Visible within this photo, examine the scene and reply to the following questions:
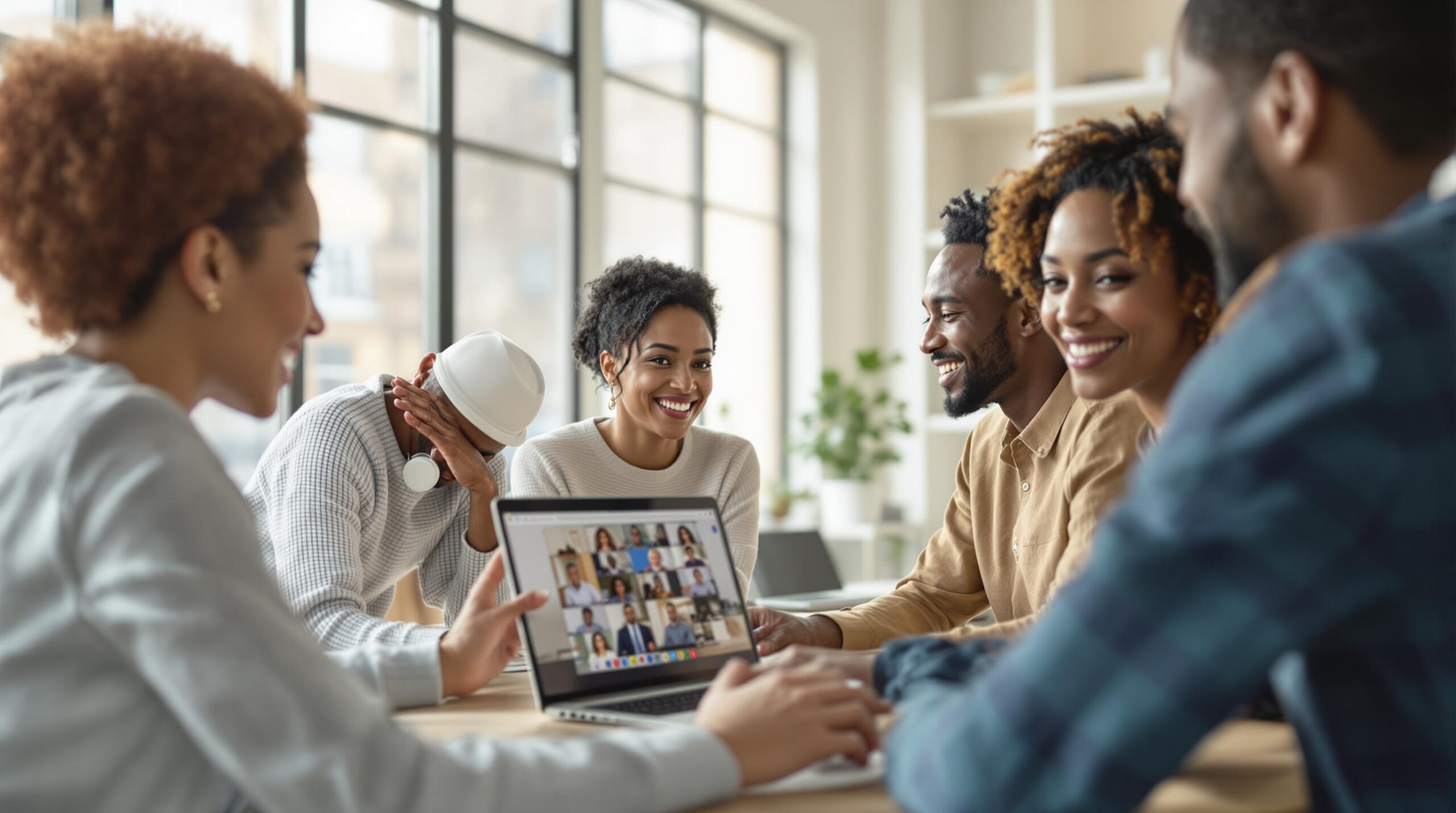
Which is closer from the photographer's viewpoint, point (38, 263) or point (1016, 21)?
point (38, 263)

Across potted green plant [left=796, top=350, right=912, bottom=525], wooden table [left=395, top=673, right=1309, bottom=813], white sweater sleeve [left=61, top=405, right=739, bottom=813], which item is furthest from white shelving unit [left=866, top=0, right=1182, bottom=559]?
white sweater sleeve [left=61, top=405, right=739, bottom=813]

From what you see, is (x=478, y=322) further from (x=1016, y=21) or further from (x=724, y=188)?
(x=1016, y=21)

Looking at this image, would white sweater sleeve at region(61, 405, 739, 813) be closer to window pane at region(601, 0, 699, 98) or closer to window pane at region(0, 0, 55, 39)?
window pane at region(0, 0, 55, 39)

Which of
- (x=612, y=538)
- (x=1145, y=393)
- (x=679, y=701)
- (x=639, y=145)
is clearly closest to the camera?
(x=679, y=701)

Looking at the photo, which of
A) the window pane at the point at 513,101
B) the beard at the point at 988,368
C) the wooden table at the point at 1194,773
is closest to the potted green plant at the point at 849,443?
Answer: the window pane at the point at 513,101

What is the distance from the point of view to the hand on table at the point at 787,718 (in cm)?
102

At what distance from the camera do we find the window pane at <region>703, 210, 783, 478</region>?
6695 millimetres

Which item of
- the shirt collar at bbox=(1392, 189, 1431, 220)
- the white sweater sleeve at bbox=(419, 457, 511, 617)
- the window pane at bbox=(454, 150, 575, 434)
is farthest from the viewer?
the window pane at bbox=(454, 150, 575, 434)

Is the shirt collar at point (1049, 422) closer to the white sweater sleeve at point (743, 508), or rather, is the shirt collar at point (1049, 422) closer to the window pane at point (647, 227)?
the white sweater sleeve at point (743, 508)

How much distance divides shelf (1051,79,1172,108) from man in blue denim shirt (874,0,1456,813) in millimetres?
5799

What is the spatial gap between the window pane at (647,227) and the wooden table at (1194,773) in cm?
466

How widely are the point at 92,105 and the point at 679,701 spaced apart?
816 millimetres

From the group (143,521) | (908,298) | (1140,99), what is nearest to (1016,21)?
(1140,99)

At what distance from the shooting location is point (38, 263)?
101cm
